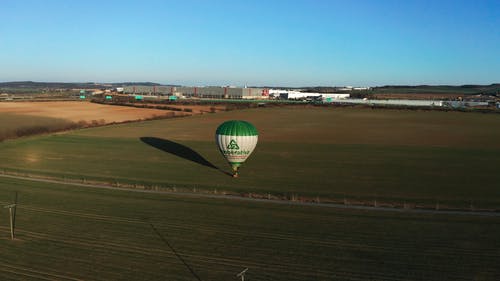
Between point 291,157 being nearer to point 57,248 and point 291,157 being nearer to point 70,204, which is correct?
point 70,204

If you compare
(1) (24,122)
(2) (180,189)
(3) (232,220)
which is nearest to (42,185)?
(2) (180,189)

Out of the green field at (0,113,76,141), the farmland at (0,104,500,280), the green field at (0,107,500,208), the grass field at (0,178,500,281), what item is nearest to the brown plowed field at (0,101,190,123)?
the green field at (0,113,76,141)

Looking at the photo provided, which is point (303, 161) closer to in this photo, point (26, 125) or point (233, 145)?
point (233, 145)

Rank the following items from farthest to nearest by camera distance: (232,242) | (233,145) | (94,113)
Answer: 1. (94,113)
2. (233,145)
3. (232,242)

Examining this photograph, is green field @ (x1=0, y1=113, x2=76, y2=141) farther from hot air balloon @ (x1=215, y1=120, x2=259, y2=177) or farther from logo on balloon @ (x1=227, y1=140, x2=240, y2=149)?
logo on balloon @ (x1=227, y1=140, x2=240, y2=149)

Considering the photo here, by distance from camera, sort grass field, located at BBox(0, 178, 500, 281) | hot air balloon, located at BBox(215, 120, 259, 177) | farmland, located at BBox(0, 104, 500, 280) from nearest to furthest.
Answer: grass field, located at BBox(0, 178, 500, 281) → farmland, located at BBox(0, 104, 500, 280) → hot air balloon, located at BBox(215, 120, 259, 177)

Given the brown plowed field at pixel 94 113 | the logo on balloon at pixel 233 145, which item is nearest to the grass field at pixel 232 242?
the logo on balloon at pixel 233 145

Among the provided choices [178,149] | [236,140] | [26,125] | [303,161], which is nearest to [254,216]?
[236,140]
